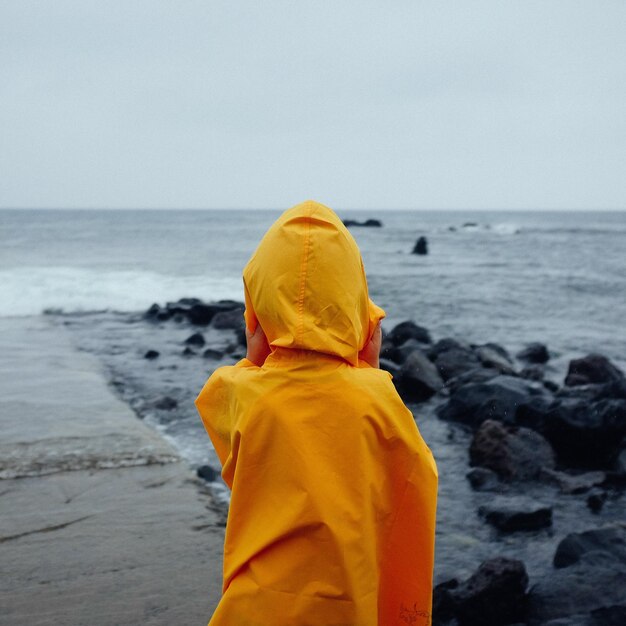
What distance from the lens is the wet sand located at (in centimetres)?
389

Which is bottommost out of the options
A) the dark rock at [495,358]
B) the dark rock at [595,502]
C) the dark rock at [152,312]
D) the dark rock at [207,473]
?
the dark rock at [152,312]

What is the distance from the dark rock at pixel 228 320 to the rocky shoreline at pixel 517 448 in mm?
1397

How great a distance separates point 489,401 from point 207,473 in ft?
11.3

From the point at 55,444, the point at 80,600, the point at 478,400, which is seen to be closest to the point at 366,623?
the point at 80,600

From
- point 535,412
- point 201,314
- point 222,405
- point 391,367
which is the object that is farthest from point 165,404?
point 201,314

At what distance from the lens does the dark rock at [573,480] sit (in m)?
6.03

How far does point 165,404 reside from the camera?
8.30 metres

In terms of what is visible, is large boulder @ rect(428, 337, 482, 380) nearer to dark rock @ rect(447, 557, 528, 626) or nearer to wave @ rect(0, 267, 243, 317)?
dark rock @ rect(447, 557, 528, 626)

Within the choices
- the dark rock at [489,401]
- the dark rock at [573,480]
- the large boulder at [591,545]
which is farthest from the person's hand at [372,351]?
the dark rock at [489,401]

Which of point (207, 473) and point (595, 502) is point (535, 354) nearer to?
point (595, 502)

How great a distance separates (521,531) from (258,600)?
3.77 m

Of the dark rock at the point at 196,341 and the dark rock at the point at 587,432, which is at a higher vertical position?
the dark rock at the point at 587,432

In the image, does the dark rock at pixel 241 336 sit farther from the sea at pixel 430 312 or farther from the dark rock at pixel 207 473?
the dark rock at pixel 207 473

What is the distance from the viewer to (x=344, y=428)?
6.30 ft
